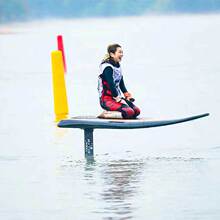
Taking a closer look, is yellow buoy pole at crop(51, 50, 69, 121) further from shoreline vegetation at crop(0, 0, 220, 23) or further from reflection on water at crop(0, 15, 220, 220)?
shoreline vegetation at crop(0, 0, 220, 23)

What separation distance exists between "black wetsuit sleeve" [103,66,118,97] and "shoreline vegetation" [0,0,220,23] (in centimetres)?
7236

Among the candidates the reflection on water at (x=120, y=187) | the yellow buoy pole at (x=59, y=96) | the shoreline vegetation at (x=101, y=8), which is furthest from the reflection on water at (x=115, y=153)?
the shoreline vegetation at (x=101, y=8)

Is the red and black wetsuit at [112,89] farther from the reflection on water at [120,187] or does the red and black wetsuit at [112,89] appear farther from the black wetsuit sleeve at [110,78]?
the reflection on water at [120,187]

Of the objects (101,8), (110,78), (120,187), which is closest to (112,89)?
(110,78)

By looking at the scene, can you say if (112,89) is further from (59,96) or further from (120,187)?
(59,96)

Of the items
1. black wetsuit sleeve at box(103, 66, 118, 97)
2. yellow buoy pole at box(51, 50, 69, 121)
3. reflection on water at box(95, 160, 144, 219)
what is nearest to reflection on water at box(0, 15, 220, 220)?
reflection on water at box(95, 160, 144, 219)

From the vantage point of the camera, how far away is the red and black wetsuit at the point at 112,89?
20266 mm

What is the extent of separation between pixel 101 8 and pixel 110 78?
264 ft

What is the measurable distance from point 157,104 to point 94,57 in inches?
953

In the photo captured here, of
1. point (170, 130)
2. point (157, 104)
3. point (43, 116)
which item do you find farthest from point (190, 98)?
point (170, 130)

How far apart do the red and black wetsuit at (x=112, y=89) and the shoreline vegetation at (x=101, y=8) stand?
237 feet

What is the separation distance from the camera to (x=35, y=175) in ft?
63.9

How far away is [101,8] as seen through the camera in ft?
330

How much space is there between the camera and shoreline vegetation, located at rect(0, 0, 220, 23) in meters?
94.9
